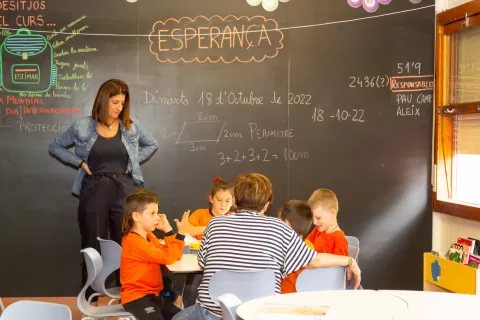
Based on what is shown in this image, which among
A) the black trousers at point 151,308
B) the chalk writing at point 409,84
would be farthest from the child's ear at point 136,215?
the chalk writing at point 409,84

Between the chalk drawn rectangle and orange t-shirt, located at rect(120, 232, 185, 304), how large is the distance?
220cm

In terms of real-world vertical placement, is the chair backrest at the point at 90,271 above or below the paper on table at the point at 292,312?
below

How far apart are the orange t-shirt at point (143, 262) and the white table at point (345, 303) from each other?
110 cm

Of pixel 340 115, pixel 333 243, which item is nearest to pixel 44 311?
Result: pixel 333 243

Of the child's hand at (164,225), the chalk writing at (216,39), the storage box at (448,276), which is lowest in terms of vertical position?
the storage box at (448,276)

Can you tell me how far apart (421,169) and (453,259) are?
3.71 feet

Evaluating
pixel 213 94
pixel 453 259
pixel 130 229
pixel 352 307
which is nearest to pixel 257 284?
pixel 352 307

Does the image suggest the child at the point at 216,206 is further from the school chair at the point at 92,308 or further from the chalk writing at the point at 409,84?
the chalk writing at the point at 409,84

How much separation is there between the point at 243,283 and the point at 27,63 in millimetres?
3619

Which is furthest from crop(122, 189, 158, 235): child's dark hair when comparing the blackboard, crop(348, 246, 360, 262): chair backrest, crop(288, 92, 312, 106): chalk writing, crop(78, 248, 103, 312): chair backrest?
crop(288, 92, 312, 106): chalk writing

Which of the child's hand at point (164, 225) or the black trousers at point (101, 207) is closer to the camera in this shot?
the child's hand at point (164, 225)

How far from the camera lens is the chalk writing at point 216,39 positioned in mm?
6188

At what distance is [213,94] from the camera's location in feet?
20.5

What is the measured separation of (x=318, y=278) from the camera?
143 inches
